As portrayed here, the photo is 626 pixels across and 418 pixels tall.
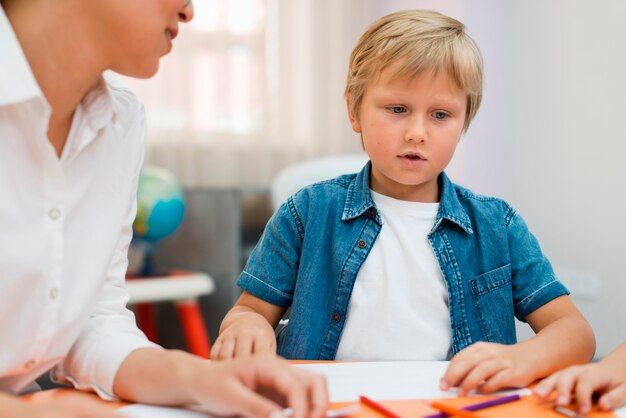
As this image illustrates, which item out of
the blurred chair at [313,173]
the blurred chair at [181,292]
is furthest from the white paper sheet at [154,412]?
the blurred chair at [181,292]

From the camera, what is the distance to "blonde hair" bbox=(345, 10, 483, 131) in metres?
1.04

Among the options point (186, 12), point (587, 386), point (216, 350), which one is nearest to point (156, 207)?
point (216, 350)

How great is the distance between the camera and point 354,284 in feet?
3.49

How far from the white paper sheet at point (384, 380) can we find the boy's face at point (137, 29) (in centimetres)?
38

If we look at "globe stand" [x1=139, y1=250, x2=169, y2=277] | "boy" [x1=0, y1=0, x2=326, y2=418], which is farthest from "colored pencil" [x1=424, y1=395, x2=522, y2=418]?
"globe stand" [x1=139, y1=250, x2=169, y2=277]

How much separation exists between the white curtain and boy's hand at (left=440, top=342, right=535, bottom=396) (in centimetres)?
234

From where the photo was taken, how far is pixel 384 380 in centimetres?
72

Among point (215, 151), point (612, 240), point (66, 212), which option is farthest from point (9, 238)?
point (215, 151)

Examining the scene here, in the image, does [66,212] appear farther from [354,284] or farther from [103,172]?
[354,284]

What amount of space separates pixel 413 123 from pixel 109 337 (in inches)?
20.6

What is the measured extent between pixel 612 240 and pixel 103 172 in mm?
1941

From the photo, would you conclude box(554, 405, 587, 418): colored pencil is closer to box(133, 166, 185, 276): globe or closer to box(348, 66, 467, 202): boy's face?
box(348, 66, 467, 202): boy's face

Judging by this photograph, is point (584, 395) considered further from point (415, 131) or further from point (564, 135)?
point (564, 135)

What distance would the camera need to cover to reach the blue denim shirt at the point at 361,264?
1.04m
